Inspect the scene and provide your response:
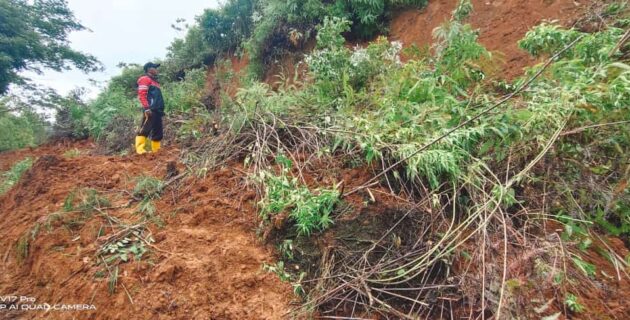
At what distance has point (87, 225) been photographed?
2.74 metres

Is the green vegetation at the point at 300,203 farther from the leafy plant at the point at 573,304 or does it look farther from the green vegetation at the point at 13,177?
the green vegetation at the point at 13,177

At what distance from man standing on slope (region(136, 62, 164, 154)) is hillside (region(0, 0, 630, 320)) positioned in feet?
4.09

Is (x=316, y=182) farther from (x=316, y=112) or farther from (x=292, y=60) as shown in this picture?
(x=292, y=60)

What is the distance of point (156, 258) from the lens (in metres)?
2.36

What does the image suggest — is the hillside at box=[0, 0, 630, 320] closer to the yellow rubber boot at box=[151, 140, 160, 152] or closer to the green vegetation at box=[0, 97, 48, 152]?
the yellow rubber boot at box=[151, 140, 160, 152]

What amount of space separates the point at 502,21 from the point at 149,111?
5.33 meters

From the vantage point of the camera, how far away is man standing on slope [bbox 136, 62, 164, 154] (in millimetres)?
4984

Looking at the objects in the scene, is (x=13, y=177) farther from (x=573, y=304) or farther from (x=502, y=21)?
(x=502, y=21)

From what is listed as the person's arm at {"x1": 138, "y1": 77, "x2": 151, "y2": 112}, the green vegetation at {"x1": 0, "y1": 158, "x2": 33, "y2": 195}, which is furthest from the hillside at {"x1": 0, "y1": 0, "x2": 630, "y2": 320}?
the green vegetation at {"x1": 0, "y1": 158, "x2": 33, "y2": 195}

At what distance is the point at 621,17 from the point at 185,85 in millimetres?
7666

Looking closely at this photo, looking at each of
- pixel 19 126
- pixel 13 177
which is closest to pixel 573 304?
pixel 13 177

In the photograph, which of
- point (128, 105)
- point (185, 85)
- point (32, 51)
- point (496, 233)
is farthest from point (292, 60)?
point (32, 51)

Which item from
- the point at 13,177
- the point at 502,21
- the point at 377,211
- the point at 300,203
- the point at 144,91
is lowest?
the point at 377,211

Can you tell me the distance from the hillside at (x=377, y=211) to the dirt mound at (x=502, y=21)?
3.90 ft
